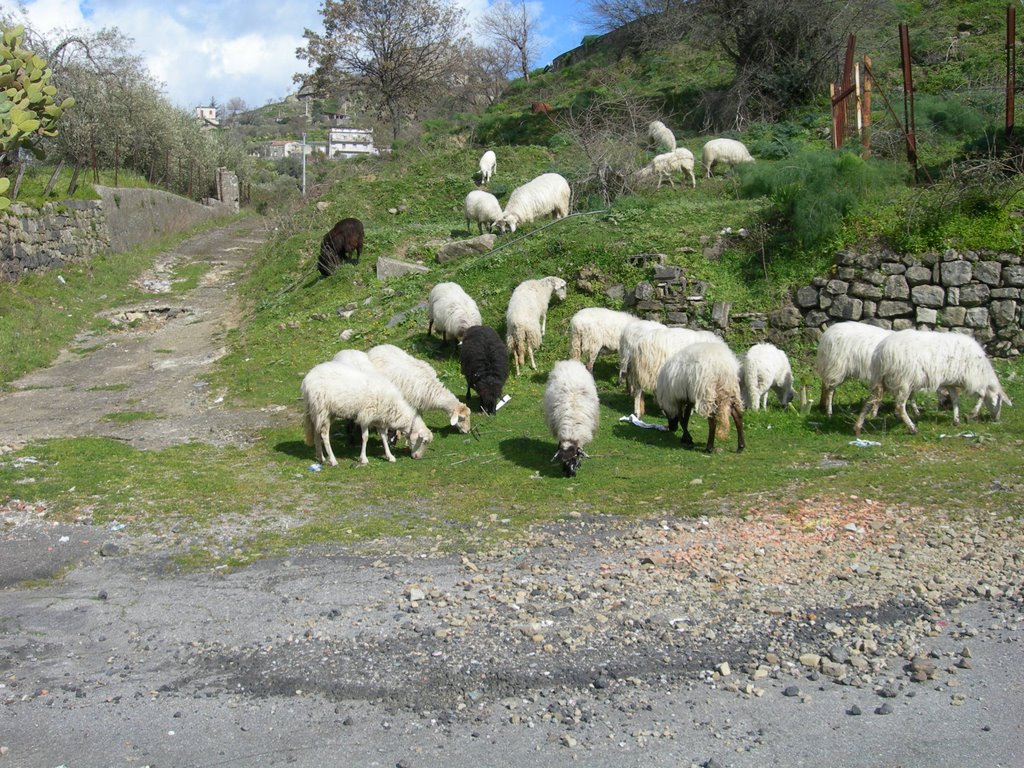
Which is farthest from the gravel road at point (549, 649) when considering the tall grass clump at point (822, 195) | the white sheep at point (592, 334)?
the tall grass clump at point (822, 195)

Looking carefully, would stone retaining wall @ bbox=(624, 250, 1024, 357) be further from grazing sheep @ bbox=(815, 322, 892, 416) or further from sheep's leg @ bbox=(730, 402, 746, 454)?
sheep's leg @ bbox=(730, 402, 746, 454)

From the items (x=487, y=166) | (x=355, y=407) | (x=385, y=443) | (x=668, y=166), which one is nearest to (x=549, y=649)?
(x=355, y=407)

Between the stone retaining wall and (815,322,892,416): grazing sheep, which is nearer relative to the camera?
(815,322,892,416): grazing sheep

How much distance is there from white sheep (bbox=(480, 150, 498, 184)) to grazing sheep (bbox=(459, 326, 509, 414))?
13069 millimetres

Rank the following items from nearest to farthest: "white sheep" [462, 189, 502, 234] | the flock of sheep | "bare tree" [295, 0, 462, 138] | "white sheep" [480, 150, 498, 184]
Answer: the flock of sheep < "white sheep" [462, 189, 502, 234] < "white sheep" [480, 150, 498, 184] < "bare tree" [295, 0, 462, 138]

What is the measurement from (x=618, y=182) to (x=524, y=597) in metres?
15.3

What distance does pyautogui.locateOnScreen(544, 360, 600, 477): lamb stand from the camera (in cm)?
895

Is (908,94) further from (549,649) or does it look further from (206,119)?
(206,119)

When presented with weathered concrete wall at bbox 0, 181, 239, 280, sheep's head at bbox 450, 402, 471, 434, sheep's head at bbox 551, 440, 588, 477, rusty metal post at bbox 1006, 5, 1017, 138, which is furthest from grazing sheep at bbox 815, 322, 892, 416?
weathered concrete wall at bbox 0, 181, 239, 280

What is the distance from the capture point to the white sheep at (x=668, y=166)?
19.5m

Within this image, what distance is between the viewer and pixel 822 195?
45.6 feet

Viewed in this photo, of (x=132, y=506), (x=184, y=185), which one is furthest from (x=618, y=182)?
(x=184, y=185)

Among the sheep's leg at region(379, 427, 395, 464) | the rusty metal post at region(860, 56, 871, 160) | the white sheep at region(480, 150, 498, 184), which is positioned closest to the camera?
the sheep's leg at region(379, 427, 395, 464)

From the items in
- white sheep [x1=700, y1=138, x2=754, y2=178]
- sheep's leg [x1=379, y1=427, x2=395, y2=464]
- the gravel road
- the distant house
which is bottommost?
the gravel road
